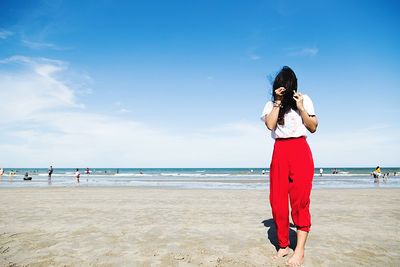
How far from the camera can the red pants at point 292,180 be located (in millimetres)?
3678

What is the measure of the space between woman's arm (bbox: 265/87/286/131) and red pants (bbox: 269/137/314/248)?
256 mm

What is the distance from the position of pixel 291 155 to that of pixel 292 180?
33 centimetres

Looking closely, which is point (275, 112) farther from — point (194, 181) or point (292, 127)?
point (194, 181)

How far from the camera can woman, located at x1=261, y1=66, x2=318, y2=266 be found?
3.67 metres

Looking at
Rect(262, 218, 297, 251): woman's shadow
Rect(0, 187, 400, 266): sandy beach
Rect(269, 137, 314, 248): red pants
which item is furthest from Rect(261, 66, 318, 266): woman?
Rect(262, 218, 297, 251): woman's shadow

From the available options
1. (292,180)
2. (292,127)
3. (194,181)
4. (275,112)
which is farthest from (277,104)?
(194,181)

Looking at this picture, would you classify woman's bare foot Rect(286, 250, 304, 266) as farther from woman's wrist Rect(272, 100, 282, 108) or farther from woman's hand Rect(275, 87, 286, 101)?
woman's hand Rect(275, 87, 286, 101)

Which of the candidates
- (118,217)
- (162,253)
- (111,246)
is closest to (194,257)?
(162,253)

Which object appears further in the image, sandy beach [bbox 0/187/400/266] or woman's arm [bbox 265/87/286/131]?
sandy beach [bbox 0/187/400/266]

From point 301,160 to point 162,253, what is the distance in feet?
7.99

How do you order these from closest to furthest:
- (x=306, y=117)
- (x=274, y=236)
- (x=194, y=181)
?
(x=306, y=117) → (x=274, y=236) → (x=194, y=181)

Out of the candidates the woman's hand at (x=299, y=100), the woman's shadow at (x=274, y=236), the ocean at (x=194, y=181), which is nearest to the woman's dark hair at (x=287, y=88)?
the woman's hand at (x=299, y=100)

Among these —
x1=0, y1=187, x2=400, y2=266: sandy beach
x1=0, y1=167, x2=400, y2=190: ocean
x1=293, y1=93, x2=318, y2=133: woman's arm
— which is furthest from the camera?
x1=0, y1=167, x2=400, y2=190: ocean

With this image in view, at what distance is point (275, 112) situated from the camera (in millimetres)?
3748
